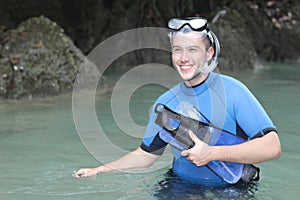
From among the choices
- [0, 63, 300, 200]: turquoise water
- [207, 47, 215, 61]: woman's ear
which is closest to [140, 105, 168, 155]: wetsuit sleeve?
[0, 63, 300, 200]: turquoise water

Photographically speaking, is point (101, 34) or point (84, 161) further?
point (101, 34)

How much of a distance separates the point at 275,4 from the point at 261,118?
1645 cm

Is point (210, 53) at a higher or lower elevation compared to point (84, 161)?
higher

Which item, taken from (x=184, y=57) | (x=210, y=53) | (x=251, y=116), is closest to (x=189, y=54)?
(x=184, y=57)

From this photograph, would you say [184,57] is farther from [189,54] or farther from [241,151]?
[241,151]

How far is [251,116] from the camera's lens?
3.42m

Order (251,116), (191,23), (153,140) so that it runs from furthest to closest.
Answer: (153,140) < (191,23) < (251,116)

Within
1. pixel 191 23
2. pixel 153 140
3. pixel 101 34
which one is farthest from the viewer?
pixel 101 34

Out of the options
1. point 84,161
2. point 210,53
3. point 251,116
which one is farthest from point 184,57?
point 84,161

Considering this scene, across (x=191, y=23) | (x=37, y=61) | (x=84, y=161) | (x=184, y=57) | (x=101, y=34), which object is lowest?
(x=84, y=161)

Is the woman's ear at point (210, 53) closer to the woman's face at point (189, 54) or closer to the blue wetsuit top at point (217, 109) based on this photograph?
the woman's face at point (189, 54)

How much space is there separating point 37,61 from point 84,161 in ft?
14.7

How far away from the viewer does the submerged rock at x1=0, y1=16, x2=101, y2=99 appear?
9070 millimetres

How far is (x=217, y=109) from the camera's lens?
143 inches
